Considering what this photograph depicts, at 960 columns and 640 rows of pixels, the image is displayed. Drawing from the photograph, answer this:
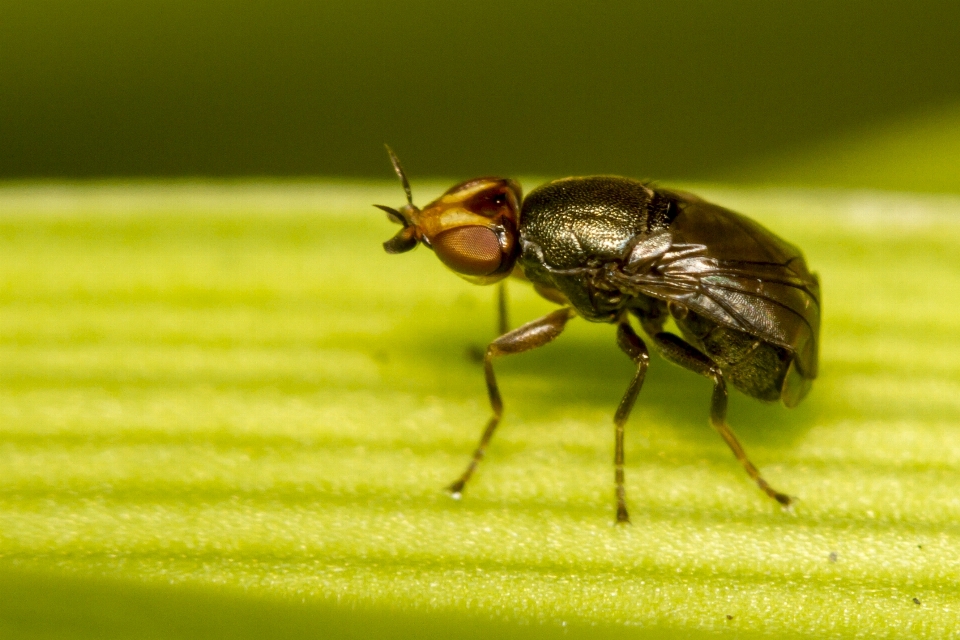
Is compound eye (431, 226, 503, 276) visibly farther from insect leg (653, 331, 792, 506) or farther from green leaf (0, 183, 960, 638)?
insect leg (653, 331, 792, 506)

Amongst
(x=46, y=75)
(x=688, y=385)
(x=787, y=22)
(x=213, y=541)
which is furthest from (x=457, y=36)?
(x=213, y=541)

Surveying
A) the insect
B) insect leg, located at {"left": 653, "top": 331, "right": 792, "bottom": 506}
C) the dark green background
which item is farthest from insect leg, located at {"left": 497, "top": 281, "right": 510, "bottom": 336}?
the dark green background

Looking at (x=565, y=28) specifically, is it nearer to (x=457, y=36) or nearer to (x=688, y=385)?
(x=457, y=36)

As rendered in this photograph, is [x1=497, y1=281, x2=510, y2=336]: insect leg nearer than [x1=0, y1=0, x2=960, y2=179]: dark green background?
Yes

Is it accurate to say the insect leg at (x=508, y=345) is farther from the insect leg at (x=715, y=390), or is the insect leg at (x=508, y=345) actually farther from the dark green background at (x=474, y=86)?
the dark green background at (x=474, y=86)

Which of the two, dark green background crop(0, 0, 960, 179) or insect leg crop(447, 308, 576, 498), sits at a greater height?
dark green background crop(0, 0, 960, 179)

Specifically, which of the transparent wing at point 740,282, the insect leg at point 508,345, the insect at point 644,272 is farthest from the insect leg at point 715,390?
the insect leg at point 508,345
